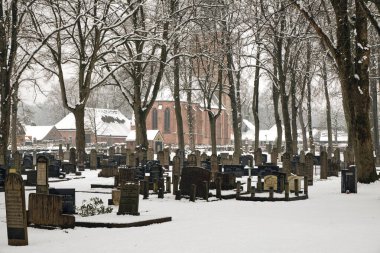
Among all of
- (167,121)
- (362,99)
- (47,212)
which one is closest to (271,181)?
(362,99)

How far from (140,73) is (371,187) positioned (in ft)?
53.6

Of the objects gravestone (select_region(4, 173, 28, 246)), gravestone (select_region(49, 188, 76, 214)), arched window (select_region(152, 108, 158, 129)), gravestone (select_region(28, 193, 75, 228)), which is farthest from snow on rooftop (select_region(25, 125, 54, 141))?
gravestone (select_region(4, 173, 28, 246))

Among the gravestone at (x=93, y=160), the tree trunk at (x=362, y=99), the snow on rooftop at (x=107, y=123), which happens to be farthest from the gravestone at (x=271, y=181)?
the snow on rooftop at (x=107, y=123)

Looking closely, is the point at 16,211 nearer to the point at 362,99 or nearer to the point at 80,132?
the point at 362,99

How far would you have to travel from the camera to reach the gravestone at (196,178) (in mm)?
17359

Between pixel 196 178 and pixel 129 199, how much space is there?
4.73 m

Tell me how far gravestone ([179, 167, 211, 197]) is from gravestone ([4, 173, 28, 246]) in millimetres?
8195

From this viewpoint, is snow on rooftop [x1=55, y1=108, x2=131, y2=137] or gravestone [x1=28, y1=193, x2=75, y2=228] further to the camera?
snow on rooftop [x1=55, y1=108, x2=131, y2=137]

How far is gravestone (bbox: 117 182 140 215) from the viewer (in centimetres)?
1295

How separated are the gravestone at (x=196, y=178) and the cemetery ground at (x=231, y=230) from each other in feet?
1.84

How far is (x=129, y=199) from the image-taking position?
1297 centimetres

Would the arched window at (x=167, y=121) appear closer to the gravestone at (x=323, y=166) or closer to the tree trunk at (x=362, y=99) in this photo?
the gravestone at (x=323, y=166)

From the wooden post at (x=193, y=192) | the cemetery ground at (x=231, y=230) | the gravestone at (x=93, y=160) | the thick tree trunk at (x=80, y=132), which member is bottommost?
the cemetery ground at (x=231, y=230)

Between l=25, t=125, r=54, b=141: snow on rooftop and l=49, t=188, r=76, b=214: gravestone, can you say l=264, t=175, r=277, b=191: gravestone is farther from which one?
l=25, t=125, r=54, b=141: snow on rooftop
